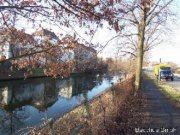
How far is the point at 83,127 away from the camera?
36.7 ft

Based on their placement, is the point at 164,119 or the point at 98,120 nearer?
the point at 98,120

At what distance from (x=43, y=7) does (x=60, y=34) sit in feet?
3.23

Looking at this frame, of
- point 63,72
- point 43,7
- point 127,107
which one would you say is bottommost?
point 127,107

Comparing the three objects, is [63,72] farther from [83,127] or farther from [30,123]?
[30,123]

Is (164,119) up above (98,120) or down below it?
below

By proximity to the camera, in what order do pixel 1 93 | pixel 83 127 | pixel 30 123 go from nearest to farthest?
1. pixel 83 127
2. pixel 30 123
3. pixel 1 93

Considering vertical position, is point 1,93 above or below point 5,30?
below

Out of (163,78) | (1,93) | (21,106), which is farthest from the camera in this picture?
(163,78)

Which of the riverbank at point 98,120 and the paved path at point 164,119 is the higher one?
the riverbank at point 98,120

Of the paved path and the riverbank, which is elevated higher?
the riverbank

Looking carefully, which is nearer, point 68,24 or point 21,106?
point 68,24

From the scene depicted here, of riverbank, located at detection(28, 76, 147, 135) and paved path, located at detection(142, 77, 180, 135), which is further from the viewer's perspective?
paved path, located at detection(142, 77, 180, 135)

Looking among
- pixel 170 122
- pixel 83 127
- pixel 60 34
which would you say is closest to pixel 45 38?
pixel 60 34

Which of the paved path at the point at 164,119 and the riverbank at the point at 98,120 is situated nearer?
the riverbank at the point at 98,120
